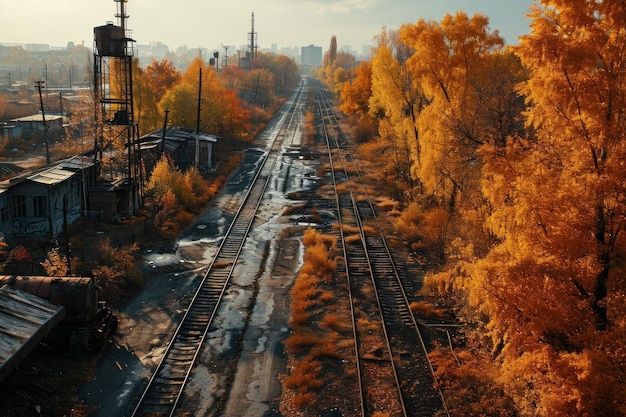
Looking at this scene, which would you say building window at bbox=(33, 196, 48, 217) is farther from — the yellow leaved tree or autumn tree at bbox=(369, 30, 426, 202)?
the yellow leaved tree

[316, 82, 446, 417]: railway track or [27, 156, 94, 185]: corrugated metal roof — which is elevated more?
[27, 156, 94, 185]: corrugated metal roof

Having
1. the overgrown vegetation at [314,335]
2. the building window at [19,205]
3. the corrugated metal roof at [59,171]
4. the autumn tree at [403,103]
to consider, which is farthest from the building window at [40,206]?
the autumn tree at [403,103]

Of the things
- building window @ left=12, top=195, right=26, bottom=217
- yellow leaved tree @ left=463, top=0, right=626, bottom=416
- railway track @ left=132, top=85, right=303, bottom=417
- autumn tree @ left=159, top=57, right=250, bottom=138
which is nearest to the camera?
yellow leaved tree @ left=463, top=0, right=626, bottom=416

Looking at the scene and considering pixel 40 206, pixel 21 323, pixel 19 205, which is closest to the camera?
pixel 21 323

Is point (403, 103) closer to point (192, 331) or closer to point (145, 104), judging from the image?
point (192, 331)

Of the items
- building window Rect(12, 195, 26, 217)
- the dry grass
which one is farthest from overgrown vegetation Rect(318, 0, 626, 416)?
building window Rect(12, 195, 26, 217)

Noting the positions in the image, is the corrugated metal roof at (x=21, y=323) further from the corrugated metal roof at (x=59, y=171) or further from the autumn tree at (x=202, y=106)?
the autumn tree at (x=202, y=106)

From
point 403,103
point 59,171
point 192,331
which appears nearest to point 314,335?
point 192,331

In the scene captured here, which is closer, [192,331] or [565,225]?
[565,225]
